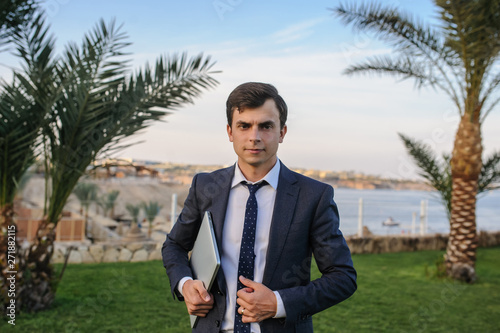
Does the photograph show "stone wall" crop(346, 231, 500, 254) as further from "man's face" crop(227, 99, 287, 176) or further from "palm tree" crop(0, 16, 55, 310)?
"man's face" crop(227, 99, 287, 176)

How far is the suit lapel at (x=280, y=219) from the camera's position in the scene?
1664 millimetres

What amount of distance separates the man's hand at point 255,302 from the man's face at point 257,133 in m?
0.45

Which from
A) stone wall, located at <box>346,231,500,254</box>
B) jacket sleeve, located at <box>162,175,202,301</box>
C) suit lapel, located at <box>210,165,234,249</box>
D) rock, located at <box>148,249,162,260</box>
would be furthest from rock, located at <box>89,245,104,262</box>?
suit lapel, located at <box>210,165,234,249</box>

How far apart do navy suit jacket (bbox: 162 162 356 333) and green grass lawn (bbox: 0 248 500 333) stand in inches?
154

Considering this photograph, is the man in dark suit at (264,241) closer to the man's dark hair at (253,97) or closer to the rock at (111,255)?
the man's dark hair at (253,97)

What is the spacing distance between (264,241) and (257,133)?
39 cm

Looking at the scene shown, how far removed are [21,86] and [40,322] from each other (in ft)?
8.68

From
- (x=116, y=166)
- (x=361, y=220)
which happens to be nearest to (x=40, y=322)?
(x=116, y=166)

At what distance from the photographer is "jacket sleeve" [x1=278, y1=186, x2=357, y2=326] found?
1.61 m

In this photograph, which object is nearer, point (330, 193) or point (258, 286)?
point (258, 286)

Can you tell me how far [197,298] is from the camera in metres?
1.63

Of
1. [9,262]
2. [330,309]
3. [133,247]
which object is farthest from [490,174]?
[9,262]

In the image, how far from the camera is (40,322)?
5328mm

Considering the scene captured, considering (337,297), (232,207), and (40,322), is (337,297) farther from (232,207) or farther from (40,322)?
(40,322)
